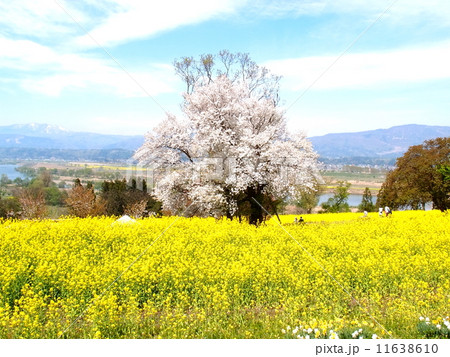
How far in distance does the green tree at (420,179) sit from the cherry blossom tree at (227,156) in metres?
28.2

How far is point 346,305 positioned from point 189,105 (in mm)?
15768

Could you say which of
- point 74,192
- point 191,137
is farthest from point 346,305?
point 74,192

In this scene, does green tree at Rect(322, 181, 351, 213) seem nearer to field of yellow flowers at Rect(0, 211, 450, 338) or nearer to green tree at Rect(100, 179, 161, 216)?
green tree at Rect(100, 179, 161, 216)

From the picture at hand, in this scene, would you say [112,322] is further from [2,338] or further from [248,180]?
[248,180]

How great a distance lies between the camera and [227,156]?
68.8 feet

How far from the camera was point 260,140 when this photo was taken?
20.7 m

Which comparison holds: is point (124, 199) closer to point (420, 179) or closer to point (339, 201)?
point (420, 179)

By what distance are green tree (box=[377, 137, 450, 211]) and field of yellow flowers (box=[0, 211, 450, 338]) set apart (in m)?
33.1

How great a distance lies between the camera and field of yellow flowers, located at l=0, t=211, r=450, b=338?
7918 millimetres

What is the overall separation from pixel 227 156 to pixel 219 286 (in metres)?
11.6

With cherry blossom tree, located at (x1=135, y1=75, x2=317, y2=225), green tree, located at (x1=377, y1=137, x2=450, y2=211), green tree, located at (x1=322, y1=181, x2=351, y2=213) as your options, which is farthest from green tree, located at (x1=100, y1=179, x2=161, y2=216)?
green tree, located at (x1=322, y1=181, x2=351, y2=213)

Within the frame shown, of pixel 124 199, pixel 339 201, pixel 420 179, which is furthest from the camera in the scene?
pixel 339 201

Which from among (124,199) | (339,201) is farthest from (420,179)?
(124,199)

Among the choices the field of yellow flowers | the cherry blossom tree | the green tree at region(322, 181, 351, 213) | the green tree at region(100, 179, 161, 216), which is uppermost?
the cherry blossom tree
